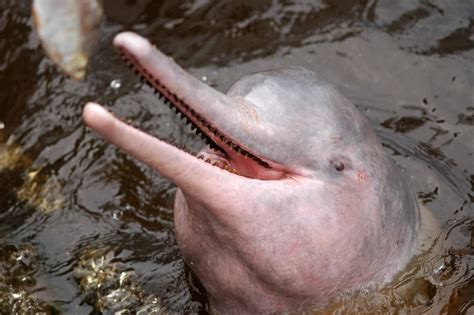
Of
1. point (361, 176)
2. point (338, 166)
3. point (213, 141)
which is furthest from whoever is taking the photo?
point (361, 176)

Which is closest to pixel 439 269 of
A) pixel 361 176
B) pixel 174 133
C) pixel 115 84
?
pixel 361 176

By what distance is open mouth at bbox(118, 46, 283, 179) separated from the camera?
404 cm

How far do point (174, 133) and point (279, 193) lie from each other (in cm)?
259

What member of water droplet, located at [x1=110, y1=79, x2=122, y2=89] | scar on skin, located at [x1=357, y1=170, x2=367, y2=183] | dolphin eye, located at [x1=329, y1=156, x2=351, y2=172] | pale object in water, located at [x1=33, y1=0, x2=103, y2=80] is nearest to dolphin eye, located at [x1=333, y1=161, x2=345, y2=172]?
dolphin eye, located at [x1=329, y1=156, x2=351, y2=172]

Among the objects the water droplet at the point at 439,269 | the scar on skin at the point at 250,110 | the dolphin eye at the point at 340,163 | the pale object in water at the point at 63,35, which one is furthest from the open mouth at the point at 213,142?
the water droplet at the point at 439,269

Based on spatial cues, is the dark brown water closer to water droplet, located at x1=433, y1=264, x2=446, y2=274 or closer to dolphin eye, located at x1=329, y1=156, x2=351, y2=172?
water droplet, located at x1=433, y1=264, x2=446, y2=274

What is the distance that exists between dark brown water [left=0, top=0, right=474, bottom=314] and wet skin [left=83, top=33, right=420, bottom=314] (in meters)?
0.41

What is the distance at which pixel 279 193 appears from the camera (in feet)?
14.9

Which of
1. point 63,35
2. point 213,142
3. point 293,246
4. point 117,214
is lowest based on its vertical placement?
point 117,214

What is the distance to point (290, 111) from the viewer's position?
485cm

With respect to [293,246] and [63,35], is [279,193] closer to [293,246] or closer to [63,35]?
[293,246]

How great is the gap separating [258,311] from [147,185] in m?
1.94

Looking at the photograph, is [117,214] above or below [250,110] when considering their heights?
below

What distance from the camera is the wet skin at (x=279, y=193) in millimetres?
4297
